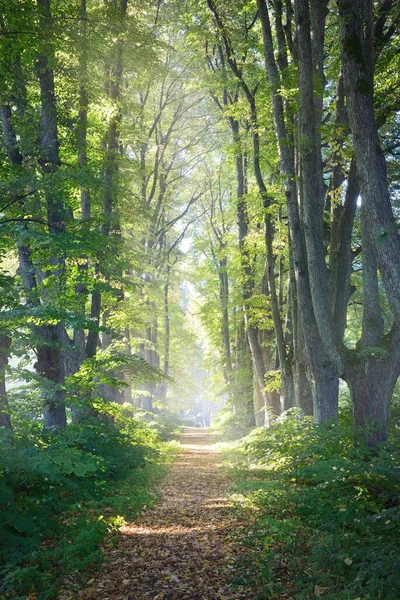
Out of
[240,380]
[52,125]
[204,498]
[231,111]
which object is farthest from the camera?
[240,380]

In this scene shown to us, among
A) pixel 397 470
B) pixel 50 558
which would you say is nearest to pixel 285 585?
pixel 397 470

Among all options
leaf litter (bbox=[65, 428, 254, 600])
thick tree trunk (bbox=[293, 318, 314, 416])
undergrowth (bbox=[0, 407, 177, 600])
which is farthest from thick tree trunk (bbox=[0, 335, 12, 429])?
thick tree trunk (bbox=[293, 318, 314, 416])

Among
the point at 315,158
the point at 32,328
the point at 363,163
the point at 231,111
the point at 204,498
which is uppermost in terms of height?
the point at 231,111

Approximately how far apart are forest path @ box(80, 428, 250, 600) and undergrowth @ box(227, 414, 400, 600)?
0.92 ft

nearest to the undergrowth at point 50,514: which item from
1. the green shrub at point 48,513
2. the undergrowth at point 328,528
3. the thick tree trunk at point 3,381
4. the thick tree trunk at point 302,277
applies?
the green shrub at point 48,513

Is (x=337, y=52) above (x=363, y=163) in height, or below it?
above

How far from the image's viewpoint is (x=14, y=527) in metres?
4.53

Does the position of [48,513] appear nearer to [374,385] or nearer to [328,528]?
[328,528]

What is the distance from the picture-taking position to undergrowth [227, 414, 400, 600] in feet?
11.9

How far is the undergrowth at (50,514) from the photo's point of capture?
4091 millimetres

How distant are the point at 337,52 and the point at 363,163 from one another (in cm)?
614

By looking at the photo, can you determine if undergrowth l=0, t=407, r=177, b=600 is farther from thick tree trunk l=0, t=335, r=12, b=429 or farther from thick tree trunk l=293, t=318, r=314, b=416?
thick tree trunk l=293, t=318, r=314, b=416

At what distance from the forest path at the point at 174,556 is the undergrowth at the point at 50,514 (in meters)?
0.26

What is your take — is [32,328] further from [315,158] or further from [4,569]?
[315,158]
